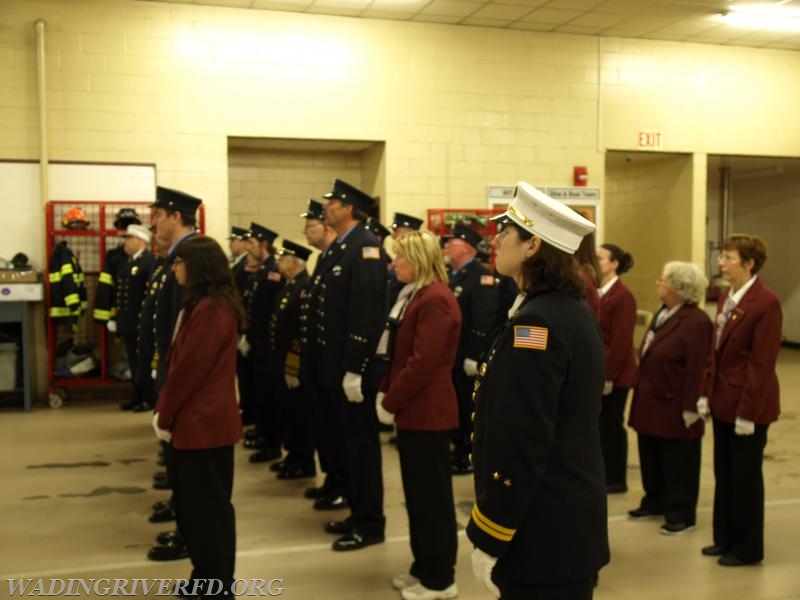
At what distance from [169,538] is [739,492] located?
2778mm

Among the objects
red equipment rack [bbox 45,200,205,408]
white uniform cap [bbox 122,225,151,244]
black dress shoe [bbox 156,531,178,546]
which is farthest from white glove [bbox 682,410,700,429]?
red equipment rack [bbox 45,200,205,408]

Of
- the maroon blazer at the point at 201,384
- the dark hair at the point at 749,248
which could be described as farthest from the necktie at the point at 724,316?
the maroon blazer at the point at 201,384

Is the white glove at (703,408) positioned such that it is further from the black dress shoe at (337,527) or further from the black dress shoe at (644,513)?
the black dress shoe at (337,527)

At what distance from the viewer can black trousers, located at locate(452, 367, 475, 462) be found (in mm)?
5746

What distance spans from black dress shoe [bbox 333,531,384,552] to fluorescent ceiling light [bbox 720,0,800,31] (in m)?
7.41

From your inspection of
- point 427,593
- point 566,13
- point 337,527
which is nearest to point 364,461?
point 337,527

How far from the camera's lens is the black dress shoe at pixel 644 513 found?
4.60m

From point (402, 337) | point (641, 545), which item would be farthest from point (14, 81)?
point (641, 545)

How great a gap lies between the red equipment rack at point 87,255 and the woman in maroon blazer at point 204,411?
526 centimetres

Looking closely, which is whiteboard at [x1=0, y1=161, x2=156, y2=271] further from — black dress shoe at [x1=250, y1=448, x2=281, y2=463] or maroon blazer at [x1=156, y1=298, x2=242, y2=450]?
maroon blazer at [x1=156, y1=298, x2=242, y2=450]

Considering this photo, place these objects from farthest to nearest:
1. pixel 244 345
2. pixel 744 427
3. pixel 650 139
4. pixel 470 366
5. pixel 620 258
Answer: pixel 650 139 < pixel 244 345 < pixel 470 366 < pixel 620 258 < pixel 744 427

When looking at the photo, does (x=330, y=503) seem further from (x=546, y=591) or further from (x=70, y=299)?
(x=70, y=299)

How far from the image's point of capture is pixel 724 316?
12.9ft

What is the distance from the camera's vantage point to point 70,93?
8102 millimetres
